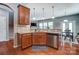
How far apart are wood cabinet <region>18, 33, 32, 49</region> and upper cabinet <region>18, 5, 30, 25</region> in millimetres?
243

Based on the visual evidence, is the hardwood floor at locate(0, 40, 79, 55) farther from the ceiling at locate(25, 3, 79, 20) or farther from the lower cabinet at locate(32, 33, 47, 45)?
the ceiling at locate(25, 3, 79, 20)

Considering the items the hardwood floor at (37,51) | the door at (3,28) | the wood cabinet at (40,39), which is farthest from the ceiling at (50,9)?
the hardwood floor at (37,51)

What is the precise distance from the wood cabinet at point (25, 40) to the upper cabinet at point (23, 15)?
0.24 meters

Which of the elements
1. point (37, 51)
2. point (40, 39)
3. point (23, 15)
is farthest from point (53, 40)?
point (23, 15)

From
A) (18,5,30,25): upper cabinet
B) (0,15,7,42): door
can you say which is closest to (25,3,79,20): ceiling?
(18,5,30,25): upper cabinet

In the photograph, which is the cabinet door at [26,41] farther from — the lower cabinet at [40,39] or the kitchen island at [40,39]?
the lower cabinet at [40,39]

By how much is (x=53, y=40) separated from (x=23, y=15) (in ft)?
2.58

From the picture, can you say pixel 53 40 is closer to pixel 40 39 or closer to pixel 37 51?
pixel 40 39

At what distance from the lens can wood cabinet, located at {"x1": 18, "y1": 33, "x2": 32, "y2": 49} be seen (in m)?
2.37

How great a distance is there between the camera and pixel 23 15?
93.6 inches

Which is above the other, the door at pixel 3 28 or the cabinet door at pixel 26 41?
the door at pixel 3 28

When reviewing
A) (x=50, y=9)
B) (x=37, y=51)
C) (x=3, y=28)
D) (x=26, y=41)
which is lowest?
(x=37, y=51)

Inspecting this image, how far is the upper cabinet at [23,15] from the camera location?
92.6 inches
